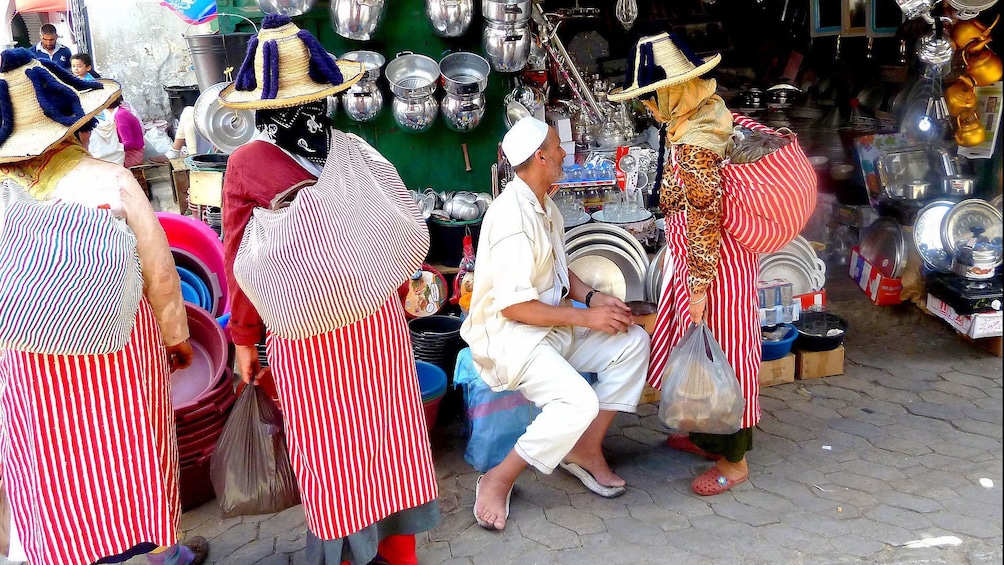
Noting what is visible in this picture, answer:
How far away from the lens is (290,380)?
2.29 meters

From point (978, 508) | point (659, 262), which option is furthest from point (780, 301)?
point (978, 508)

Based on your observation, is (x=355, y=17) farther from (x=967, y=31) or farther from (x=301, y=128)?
(x=967, y=31)

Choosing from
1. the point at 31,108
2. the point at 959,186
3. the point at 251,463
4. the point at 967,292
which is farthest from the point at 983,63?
the point at 31,108

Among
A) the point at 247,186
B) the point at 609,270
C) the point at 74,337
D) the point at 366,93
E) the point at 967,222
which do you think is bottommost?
the point at 609,270

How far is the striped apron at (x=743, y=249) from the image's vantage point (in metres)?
2.80

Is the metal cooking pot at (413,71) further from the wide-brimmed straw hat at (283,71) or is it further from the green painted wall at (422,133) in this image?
the wide-brimmed straw hat at (283,71)

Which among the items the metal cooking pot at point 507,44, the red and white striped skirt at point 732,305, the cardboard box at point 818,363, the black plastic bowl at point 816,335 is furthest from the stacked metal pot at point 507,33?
the cardboard box at point 818,363

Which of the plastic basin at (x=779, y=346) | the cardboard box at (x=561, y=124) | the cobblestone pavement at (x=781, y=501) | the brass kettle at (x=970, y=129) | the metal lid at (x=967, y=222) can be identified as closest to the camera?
the cobblestone pavement at (x=781, y=501)

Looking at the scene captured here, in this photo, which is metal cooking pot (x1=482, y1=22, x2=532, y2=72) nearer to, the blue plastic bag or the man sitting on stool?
the man sitting on stool

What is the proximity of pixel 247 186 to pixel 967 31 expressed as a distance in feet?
14.3

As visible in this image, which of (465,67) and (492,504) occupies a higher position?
(465,67)

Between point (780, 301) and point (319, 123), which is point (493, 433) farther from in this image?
point (780, 301)

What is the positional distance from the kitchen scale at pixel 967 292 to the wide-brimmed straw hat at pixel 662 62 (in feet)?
7.94

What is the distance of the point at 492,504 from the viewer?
3.00 metres
